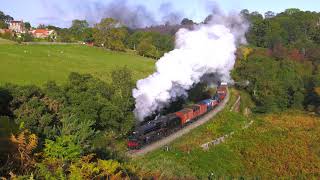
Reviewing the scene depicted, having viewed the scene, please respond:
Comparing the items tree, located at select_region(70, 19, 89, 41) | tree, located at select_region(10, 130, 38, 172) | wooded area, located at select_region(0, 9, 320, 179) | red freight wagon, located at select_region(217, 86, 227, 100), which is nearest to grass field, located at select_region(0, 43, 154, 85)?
wooded area, located at select_region(0, 9, 320, 179)

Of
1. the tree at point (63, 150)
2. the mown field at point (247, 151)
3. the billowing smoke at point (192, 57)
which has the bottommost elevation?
the mown field at point (247, 151)

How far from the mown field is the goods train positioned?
145 centimetres

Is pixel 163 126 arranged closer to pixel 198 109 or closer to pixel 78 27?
pixel 198 109

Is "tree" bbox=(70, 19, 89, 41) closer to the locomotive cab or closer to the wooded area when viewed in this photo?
the wooded area

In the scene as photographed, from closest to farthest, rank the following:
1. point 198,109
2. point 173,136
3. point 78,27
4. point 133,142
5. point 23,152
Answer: point 23,152, point 133,142, point 173,136, point 198,109, point 78,27

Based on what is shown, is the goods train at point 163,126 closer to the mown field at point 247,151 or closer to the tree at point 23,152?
the mown field at point 247,151

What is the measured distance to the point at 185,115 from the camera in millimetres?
48031

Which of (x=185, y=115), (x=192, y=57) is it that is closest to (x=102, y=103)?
(x=192, y=57)

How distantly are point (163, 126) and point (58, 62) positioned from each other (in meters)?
44.3

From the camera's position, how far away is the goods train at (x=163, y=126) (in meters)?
38.3

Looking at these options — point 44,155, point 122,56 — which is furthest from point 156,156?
point 122,56

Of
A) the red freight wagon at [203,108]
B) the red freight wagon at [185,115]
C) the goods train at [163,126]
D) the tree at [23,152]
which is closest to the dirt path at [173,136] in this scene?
the goods train at [163,126]

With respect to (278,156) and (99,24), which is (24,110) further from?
(99,24)

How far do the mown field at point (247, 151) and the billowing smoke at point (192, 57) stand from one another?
4.91m
